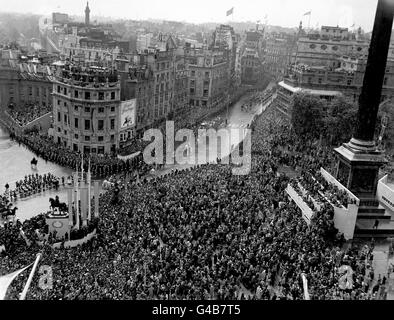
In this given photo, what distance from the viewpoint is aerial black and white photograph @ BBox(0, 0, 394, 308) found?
19094 millimetres

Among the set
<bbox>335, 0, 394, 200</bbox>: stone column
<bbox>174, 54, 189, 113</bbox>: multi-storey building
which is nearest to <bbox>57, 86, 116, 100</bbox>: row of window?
<bbox>174, 54, 189, 113</bbox>: multi-storey building

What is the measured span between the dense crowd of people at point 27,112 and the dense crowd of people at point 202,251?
2561 cm

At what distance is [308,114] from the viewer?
5022 centimetres

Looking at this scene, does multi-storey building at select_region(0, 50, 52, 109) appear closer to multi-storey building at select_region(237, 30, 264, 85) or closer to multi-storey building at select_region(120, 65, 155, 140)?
multi-storey building at select_region(120, 65, 155, 140)

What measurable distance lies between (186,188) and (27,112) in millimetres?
32945

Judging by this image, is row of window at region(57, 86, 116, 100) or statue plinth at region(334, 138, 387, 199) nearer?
statue plinth at region(334, 138, 387, 199)

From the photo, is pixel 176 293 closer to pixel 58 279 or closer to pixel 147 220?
pixel 58 279

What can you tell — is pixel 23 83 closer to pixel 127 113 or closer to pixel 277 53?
pixel 127 113

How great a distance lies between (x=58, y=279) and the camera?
714 inches

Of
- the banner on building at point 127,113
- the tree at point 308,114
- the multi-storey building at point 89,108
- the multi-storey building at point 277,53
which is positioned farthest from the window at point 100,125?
the multi-storey building at point 277,53

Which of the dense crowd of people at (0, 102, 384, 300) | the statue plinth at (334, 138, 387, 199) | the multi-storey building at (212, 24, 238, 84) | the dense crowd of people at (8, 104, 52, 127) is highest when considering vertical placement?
the multi-storey building at (212, 24, 238, 84)

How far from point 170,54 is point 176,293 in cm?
4858

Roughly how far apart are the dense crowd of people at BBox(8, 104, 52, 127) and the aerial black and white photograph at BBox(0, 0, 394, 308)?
34 centimetres

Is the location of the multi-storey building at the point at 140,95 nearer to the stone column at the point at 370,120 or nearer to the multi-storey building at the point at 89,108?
the multi-storey building at the point at 89,108
